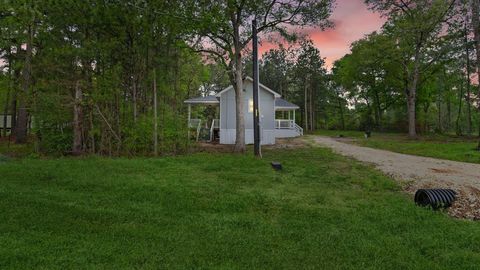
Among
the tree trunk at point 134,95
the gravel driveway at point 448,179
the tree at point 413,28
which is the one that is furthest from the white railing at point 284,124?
the tree trunk at point 134,95

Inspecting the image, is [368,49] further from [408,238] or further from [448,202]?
[408,238]

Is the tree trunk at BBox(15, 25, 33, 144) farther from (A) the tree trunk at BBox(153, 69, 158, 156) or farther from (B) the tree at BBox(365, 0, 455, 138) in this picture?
(B) the tree at BBox(365, 0, 455, 138)

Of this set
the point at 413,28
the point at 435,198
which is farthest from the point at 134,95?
the point at 413,28

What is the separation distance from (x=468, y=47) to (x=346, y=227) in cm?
2558

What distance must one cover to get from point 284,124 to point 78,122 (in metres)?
18.1

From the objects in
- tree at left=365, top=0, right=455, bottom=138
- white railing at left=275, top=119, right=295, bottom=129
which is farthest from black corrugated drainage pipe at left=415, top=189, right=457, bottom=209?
white railing at left=275, top=119, right=295, bottom=129

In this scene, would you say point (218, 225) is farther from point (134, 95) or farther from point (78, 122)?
point (78, 122)

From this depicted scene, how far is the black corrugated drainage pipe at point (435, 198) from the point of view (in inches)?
179

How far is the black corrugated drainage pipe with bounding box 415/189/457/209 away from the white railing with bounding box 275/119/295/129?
19676 millimetres

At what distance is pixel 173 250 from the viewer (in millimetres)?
2932

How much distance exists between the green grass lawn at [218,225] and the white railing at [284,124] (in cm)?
1808

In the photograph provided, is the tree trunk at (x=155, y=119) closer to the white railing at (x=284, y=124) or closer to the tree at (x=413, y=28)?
the white railing at (x=284, y=124)

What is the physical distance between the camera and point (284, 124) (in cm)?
2564

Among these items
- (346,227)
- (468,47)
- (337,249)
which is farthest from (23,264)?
(468,47)
